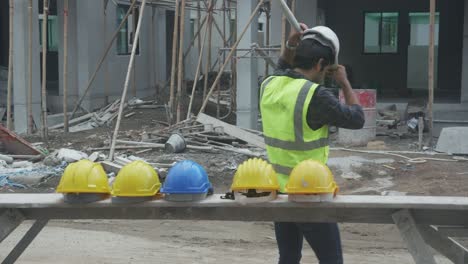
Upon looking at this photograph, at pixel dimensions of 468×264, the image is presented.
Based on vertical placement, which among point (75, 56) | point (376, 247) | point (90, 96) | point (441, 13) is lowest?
point (376, 247)

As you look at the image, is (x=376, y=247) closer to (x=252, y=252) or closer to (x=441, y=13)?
(x=252, y=252)

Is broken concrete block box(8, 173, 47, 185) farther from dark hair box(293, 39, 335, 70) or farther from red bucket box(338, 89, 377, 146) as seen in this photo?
→ dark hair box(293, 39, 335, 70)

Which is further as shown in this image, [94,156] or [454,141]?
[454,141]

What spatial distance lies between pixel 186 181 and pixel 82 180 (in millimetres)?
534

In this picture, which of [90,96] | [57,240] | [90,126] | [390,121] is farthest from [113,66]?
[57,240]

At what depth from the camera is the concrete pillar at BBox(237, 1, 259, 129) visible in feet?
43.0

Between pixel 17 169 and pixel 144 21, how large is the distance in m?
11.3

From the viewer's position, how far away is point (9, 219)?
11.6ft

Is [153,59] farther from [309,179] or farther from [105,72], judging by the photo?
[309,179]

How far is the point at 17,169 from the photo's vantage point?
9.45 metres

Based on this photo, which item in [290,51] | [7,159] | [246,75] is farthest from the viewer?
[246,75]

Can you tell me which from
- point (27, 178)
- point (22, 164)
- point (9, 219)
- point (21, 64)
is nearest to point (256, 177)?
point (9, 219)

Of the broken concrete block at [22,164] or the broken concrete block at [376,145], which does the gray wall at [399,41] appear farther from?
the broken concrete block at [22,164]

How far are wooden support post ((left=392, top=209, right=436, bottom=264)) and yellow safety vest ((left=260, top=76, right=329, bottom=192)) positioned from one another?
48 cm
